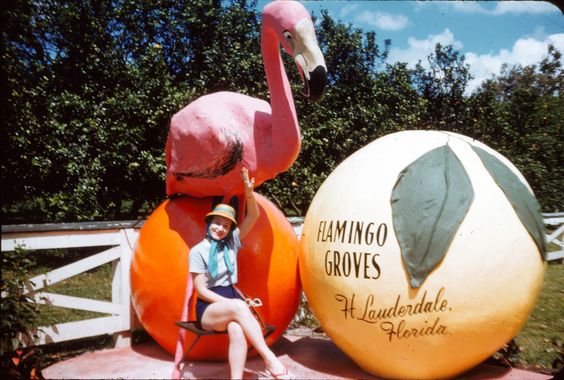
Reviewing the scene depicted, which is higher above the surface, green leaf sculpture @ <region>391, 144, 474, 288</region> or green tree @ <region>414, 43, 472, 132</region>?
green tree @ <region>414, 43, 472, 132</region>

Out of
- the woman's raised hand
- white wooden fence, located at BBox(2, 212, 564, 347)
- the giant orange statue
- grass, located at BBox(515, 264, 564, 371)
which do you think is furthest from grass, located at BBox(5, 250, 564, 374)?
the woman's raised hand

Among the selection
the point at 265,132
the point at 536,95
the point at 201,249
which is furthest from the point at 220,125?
the point at 536,95

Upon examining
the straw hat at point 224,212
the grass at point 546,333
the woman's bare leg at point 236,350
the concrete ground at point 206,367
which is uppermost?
the straw hat at point 224,212

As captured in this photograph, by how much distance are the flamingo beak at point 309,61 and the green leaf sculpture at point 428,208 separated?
0.86 meters

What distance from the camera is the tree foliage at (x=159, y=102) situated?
7.20m

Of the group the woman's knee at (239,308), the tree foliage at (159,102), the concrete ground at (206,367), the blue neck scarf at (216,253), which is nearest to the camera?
the woman's knee at (239,308)

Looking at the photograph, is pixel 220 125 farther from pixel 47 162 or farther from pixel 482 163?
pixel 47 162

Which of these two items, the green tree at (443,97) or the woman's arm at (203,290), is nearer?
the woman's arm at (203,290)

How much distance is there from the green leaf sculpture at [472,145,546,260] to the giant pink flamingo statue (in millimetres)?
1339

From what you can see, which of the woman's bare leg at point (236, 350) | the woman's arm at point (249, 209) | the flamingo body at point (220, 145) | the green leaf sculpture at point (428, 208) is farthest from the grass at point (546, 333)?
the flamingo body at point (220, 145)

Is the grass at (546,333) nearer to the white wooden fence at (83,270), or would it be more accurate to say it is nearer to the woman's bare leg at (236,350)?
the woman's bare leg at (236,350)

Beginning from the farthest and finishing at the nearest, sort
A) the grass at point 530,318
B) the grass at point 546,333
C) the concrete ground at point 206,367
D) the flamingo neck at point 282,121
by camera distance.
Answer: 1. the grass at point 546,333
2. the grass at point 530,318
3. the flamingo neck at point 282,121
4. the concrete ground at point 206,367

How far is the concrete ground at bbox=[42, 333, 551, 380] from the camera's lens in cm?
362

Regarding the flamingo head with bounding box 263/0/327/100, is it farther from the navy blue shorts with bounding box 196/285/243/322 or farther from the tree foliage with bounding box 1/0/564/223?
the tree foliage with bounding box 1/0/564/223
